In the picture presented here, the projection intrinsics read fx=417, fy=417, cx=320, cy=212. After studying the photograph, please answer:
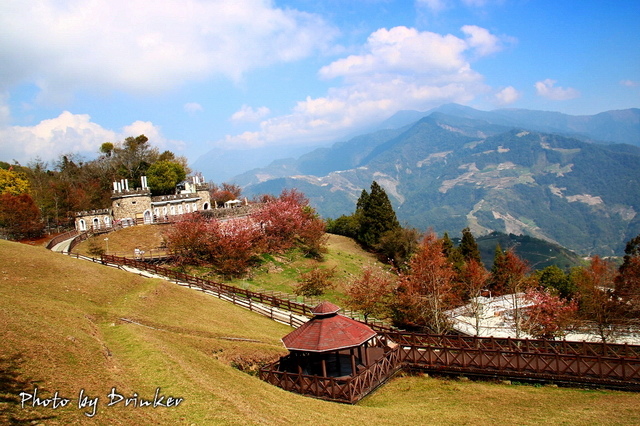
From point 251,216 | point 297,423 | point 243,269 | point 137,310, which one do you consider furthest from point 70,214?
point 297,423

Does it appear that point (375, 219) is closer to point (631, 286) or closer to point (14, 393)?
point (631, 286)

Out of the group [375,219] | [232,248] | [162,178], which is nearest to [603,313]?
[232,248]

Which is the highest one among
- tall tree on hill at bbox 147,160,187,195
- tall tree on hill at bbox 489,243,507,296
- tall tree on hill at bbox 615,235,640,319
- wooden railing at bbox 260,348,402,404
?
tall tree on hill at bbox 147,160,187,195

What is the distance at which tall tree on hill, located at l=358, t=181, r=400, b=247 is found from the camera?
216 feet

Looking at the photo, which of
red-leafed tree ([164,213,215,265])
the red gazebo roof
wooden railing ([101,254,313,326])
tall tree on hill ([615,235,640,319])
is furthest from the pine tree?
the red gazebo roof

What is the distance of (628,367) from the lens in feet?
53.8

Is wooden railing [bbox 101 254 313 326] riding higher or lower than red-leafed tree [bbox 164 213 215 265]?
lower

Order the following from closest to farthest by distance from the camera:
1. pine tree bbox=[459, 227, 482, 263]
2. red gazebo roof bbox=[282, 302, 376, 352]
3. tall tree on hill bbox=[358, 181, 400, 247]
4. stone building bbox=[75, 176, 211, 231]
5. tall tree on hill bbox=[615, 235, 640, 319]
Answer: red gazebo roof bbox=[282, 302, 376, 352]
tall tree on hill bbox=[615, 235, 640, 319]
stone building bbox=[75, 176, 211, 231]
pine tree bbox=[459, 227, 482, 263]
tall tree on hill bbox=[358, 181, 400, 247]

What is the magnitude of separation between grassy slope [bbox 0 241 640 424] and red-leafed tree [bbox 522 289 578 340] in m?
12.3

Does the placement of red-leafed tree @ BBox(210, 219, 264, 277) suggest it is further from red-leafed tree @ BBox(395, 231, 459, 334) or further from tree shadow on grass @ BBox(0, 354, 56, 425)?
tree shadow on grass @ BBox(0, 354, 56, 425)

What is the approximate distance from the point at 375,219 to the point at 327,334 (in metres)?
50.1

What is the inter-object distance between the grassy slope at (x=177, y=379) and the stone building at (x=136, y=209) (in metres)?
30.4

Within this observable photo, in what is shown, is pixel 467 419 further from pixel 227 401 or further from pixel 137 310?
pixel 137 310

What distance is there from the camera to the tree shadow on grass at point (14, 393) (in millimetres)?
8625
